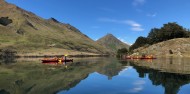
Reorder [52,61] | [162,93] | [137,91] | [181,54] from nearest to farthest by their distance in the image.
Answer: [162,93], [137,91], [52,61], [181,54]

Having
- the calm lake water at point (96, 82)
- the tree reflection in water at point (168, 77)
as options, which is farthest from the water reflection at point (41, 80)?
the tree reflection in water at point (168, 77)

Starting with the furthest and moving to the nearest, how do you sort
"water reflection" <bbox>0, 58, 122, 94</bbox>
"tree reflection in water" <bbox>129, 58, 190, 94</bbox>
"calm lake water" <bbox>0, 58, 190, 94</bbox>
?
"tree reflection in water" <bbox>129, 58, 190, 94</bbox>
"water reflection" <bbox>0, 58, 122, 94</bbox>
"calm lake water" <bbox>0, 58, 190, 94</bbox>

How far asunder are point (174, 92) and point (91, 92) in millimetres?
11168

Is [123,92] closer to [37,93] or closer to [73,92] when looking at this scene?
[73,92]

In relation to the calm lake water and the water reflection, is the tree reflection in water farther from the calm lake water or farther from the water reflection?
the water reflection

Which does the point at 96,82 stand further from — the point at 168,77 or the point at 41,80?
the point at 168,77

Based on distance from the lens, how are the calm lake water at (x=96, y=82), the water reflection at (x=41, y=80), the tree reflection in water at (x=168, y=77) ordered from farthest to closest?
the tree reflection in water at (x=168, y=77)
the water reflection at (x=41, y=80)
the calm lake water at (x=96, y=82)

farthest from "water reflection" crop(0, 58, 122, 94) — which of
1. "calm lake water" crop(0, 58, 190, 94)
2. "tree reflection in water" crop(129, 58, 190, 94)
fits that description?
"tree reflection in water" crop(129, 58, 190, 94)

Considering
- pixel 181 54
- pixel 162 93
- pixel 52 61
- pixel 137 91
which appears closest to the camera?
pixel 162 93

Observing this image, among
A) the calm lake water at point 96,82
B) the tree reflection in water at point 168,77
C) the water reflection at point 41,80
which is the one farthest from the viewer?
the tree reflection in water at point 168,77

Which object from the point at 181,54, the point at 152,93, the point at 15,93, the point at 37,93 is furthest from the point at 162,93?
the point at 181,54

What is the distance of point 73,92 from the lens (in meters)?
37.1

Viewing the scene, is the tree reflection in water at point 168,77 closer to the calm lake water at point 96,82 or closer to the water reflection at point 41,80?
the calm lake water at point 96,82

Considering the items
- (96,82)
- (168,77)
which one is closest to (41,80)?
(96,82)
